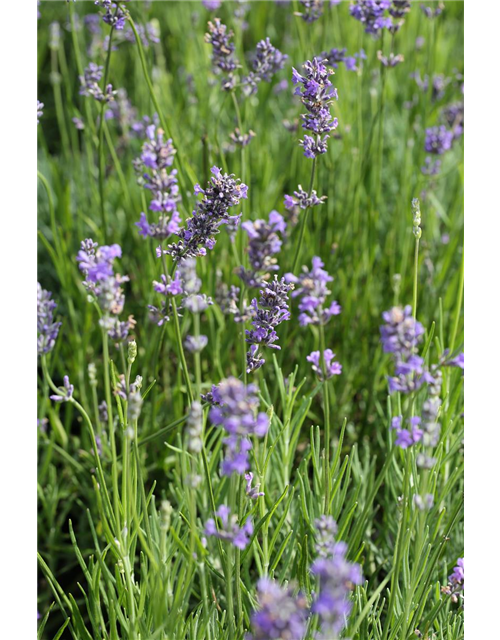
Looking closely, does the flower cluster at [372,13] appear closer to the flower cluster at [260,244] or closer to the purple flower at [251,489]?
the flower cluster at [260,244]

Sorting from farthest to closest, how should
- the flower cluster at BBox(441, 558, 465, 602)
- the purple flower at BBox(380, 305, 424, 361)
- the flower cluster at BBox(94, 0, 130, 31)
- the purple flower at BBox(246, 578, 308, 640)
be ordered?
1. the flower cluster at BBox(94, 0, 130, 31)
2. the flower cluster at BBox(441, 558, 465, 602)
3. the purple flower at BBox(380, 305, 424, 361)
4. the purple flower at BBox(246, 578, 308, 640)

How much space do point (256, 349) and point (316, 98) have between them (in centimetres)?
54

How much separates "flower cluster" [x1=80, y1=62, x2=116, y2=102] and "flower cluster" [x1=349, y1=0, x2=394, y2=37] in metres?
0.82

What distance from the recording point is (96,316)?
2.54 m

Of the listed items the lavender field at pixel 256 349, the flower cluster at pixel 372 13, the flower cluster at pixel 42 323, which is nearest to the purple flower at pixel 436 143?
the lavender field at pixel 256 349

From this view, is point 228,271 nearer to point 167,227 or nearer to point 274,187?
point 274,187

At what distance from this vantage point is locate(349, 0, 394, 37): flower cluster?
208cm

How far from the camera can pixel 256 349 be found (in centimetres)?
140

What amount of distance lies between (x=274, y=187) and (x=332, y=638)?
2.21 metres

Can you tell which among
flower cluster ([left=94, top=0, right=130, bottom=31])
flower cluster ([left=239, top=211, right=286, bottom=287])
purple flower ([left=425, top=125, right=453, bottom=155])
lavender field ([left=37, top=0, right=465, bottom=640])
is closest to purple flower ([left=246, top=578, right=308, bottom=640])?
lavender field ([left=37, top=0, right=465, bottom=640])

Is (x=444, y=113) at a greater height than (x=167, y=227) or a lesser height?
greater

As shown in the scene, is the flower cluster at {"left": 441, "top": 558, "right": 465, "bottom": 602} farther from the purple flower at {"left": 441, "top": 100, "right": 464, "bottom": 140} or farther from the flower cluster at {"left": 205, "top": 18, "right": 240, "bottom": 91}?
the purple flower at {"left": 441, "top": 100, "right": 464, "bottom": 140}
